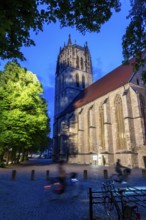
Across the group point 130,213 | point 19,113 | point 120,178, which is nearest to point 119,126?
point 19,113

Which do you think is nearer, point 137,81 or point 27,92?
point 27,92

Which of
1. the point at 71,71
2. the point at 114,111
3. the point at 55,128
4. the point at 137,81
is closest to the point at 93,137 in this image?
the point at 114,111

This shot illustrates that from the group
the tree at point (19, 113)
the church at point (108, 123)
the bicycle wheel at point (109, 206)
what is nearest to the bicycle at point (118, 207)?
the bicycle wheel at point (109, 206)

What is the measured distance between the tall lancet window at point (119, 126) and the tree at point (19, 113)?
11902 mm

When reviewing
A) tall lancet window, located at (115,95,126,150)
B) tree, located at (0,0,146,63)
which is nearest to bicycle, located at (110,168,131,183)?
tree, located at (0,0,146,63)

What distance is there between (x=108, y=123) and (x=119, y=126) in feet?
6.03

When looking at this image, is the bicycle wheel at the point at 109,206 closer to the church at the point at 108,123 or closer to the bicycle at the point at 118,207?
the bicycle at the point at 118,207

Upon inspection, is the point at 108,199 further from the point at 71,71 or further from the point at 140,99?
the point at 71,71

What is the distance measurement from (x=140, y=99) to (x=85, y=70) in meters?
26.6

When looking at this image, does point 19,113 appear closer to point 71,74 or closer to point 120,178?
point 120,178

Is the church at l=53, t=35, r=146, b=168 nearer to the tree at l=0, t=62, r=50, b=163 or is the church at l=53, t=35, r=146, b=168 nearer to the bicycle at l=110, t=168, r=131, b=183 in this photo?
the bicycle at l=110, t=168, r=131, b=183

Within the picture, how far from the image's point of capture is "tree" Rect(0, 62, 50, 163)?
1833 cm

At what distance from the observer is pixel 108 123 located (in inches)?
1117

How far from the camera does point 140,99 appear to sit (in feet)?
89.3
